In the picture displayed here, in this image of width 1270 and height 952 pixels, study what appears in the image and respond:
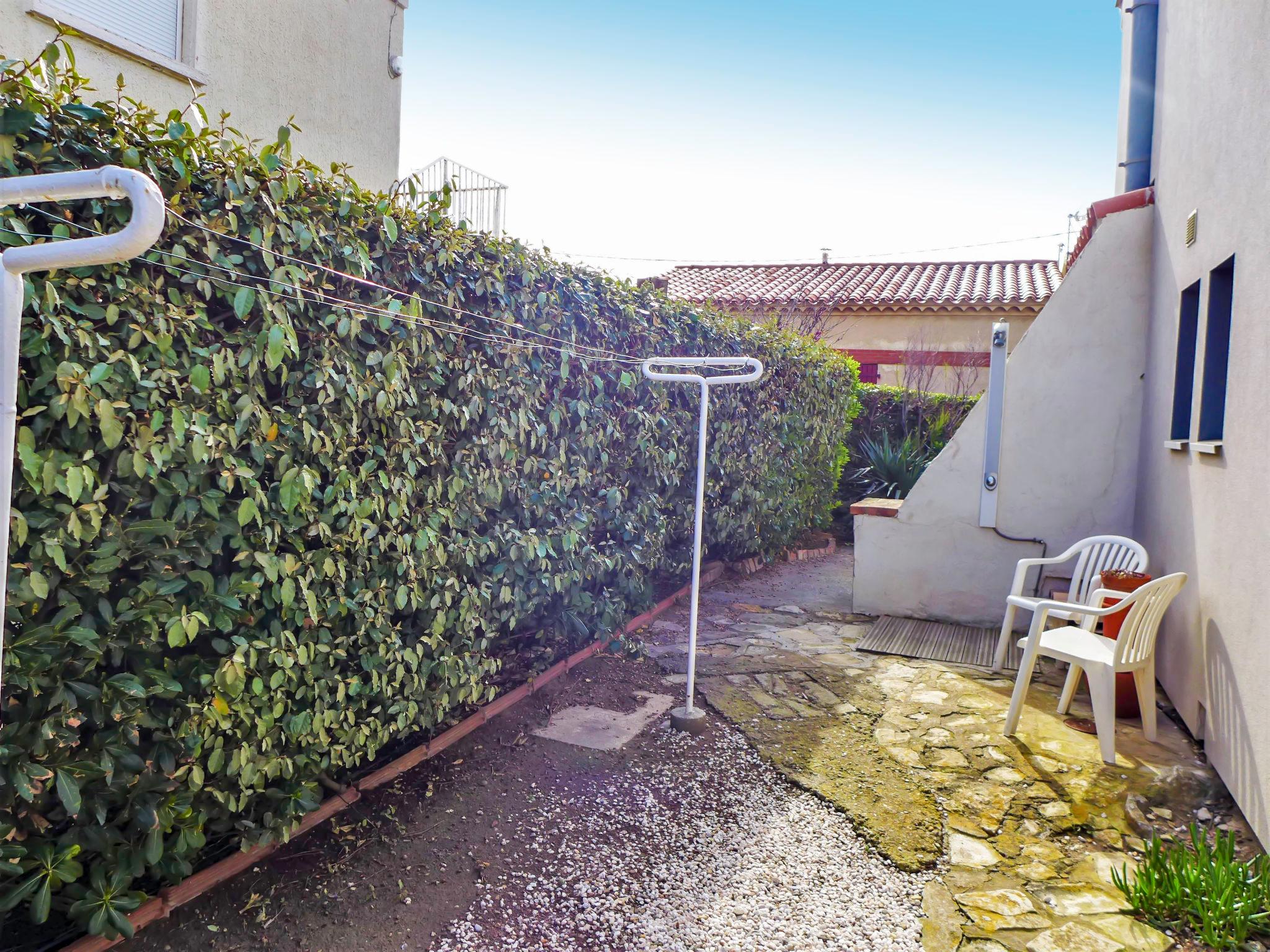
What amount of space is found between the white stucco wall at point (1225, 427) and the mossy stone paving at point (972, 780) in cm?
45

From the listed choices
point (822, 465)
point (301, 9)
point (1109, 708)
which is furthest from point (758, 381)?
point (301, 9)

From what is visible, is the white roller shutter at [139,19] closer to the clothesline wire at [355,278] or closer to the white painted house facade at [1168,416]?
the clothesline wire at [355,278]

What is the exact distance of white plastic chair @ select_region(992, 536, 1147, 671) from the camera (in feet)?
16.9

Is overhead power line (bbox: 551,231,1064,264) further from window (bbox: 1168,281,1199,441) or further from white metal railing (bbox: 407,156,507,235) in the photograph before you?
window (bbox: 1168,281,1199,441)

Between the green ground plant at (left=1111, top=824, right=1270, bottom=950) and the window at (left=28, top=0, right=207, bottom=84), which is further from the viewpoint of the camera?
the window at (left=28, top=0, right=207, bottom=84)

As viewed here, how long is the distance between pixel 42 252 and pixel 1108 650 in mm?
4614

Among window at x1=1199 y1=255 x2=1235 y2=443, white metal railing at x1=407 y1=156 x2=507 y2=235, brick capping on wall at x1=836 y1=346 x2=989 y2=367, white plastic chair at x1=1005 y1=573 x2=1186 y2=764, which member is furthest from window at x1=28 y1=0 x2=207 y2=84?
brick capping on wall at x1=836 y1=346 x2=989 y2=367

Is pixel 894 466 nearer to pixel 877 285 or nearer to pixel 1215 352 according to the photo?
pixel 1215 352

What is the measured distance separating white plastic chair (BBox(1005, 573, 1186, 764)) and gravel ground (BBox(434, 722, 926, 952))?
150 cm

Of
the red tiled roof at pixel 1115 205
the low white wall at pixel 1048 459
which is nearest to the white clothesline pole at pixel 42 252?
the low white wall at pixel 1048 459

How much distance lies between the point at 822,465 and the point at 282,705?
802 centimetres

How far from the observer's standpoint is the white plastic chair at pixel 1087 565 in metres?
5.16

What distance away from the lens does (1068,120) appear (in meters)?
12.0

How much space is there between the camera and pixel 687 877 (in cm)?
298
